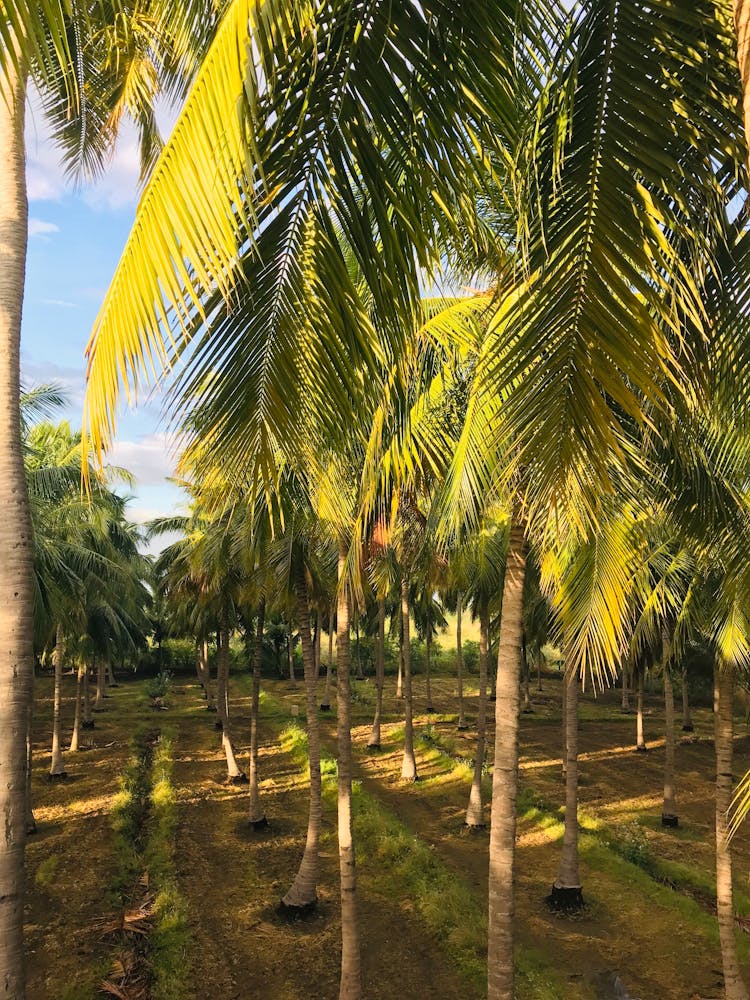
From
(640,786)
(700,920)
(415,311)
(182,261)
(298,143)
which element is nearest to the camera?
(182,261)

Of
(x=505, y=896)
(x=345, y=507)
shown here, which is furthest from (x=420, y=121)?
(x=505, y=896)

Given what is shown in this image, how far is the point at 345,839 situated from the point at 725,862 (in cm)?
540

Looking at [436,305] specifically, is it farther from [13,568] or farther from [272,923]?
[272,923]

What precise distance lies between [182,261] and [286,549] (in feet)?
36.8

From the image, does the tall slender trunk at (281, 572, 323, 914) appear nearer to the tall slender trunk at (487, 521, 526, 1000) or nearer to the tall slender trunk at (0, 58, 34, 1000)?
the tall slender trunk at (487, 521, 526, 1000)

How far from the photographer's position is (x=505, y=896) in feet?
22.1

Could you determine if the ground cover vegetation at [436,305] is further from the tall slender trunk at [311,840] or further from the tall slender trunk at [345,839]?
the tall slender trunk at [311,840]

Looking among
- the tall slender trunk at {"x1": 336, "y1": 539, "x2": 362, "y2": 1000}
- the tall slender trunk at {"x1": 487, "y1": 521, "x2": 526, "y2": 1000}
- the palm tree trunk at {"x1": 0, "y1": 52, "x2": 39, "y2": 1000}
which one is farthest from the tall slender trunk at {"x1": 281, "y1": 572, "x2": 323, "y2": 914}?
the palm tree trunk at {"x1": 0, "y1": 52, "x2": 39, "y2": 1000}

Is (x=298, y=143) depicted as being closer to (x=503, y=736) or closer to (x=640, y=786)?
(x=503, y=736)

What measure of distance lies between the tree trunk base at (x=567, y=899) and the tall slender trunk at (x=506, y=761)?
7414 mm

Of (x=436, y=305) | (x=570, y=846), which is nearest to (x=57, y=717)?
(x=570, y=846)

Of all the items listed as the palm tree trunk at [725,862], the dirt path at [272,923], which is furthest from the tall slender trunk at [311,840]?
the palm tree trunk at [725,862]

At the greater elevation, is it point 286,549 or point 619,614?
point 286,549

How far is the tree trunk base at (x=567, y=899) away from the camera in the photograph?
13062mm
